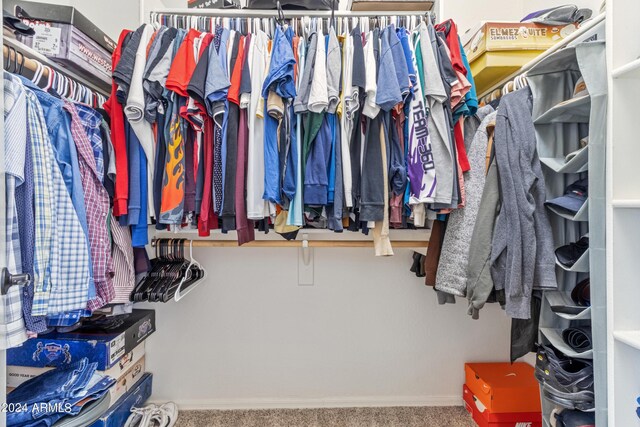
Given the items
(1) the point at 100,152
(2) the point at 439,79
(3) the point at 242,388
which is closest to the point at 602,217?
(2) the point at 439,79

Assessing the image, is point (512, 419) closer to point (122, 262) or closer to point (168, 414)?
point (168, 414)

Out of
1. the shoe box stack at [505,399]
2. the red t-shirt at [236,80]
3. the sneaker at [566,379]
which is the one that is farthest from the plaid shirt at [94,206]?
the shoe box stack at [505,399]

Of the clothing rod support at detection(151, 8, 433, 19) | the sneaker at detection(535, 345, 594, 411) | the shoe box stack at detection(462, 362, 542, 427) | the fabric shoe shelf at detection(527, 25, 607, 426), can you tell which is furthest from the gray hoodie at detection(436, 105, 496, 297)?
the shoe box stack at detection(462, 362, 542, 427)

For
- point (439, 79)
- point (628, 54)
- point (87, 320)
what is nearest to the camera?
point (628, 54)

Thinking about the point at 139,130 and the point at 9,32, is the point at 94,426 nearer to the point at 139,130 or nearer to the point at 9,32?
the point at 139,130

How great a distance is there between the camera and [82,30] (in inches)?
46.9

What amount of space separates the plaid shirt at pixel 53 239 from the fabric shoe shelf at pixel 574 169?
142 cm

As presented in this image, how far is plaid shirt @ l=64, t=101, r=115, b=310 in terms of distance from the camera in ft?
3.34

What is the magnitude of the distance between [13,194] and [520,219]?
4.59ft

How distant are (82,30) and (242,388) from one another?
1778mm

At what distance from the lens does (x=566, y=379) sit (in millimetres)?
944

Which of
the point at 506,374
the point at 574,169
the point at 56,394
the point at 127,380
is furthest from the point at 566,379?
the point at 127,380

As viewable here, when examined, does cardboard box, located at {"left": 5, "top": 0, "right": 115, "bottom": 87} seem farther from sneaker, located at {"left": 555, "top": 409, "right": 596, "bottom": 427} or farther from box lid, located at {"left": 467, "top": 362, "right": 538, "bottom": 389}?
box lid, located at {"left": 467, "top": 362, "right": 538, "bottom": 389}

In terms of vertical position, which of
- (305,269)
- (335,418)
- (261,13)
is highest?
(261,13)
